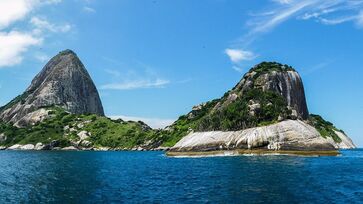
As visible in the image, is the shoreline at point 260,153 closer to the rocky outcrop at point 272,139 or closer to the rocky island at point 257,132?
the rocky island at point 257,132

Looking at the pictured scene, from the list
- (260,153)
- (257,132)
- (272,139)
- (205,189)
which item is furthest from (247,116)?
(205,189)

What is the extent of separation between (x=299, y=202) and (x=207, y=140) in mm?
98958

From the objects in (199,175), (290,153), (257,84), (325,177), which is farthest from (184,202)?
(257,84)

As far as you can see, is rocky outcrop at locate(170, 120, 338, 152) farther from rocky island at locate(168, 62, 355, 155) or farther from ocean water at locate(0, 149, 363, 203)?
ocean water at locate(0, 149, 363, 203)

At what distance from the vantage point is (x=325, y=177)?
66438mm

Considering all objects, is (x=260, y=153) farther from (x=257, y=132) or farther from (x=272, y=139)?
(x=257, y=132)

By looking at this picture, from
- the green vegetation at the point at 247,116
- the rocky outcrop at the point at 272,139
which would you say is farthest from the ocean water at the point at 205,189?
the green vegetation at the point at 247,116

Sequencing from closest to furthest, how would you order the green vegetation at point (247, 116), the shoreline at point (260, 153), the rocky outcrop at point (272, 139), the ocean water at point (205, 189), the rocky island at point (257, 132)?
the ocean water at point (205, 189) → the shoreline at point (260, 153) → the rocky outcrop at point (272, 139) → the rocky island at point (257, 132) → the green vegetation at point (247, 116)

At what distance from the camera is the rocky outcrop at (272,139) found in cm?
12625

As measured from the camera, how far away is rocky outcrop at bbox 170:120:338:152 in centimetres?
12625

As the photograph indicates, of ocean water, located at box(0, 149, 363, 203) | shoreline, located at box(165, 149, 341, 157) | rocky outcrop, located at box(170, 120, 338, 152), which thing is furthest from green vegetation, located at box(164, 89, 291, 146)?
ocean water, located at box(0, 149, 363, 203)

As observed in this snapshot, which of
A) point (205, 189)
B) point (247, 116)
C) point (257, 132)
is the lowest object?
point (205, 189)

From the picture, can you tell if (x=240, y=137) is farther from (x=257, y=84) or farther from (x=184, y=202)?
(x=184, y=202)

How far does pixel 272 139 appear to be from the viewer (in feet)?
423
